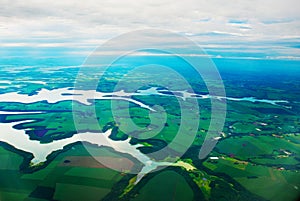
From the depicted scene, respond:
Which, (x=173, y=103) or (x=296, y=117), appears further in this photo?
(x=173, y=103)

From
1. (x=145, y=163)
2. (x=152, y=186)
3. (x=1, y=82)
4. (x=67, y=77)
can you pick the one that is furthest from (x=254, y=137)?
(x=1, y=82)

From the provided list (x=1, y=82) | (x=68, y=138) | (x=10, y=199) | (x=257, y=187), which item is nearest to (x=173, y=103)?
(x=68, y=138)

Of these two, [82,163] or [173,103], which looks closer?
[82,163]

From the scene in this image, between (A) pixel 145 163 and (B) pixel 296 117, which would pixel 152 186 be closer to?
(A) pixel 145 163

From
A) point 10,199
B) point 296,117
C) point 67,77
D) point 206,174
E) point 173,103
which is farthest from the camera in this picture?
point 67,77

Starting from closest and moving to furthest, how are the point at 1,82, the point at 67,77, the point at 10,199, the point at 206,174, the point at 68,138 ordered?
the point at 10,199
the point at 206,174
the point at 68,138
the point at 1,82
the point at 67,77

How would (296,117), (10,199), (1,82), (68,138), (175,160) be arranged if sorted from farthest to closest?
(1,82) < (296,117) < (68,138) < (175,160) < (10,199)

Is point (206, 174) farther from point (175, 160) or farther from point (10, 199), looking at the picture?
point (10, 199)

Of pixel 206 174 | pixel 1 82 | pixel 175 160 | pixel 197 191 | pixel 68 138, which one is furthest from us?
pixel 1 82

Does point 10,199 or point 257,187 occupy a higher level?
point 10,199
